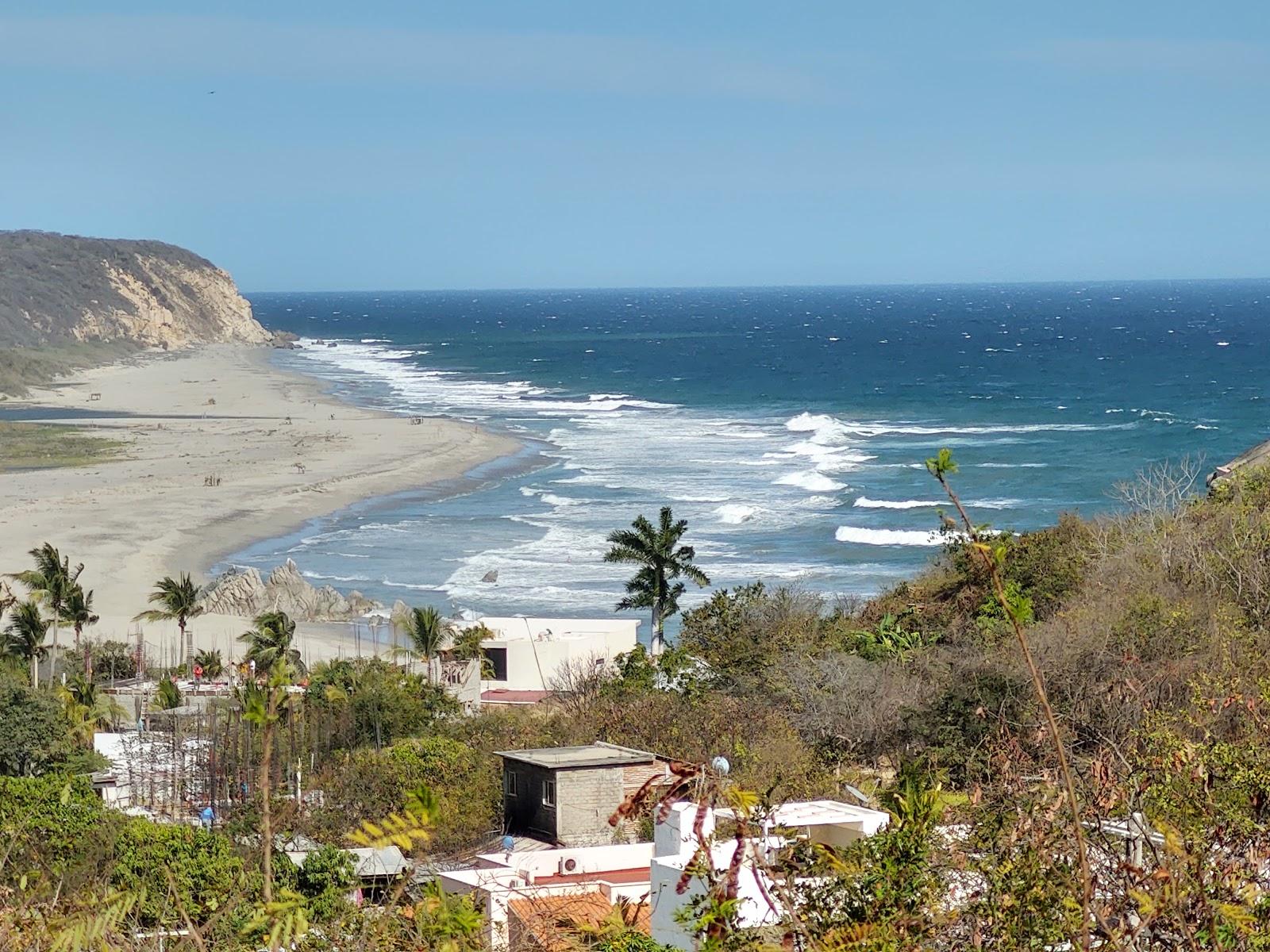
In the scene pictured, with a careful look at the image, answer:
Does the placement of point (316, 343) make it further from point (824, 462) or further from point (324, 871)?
point (324, 871)

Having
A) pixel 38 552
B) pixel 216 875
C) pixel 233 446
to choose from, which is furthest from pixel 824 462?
pixel 216 875

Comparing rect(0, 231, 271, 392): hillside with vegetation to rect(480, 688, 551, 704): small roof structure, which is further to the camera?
rect(0, 231, 271, 392): hillside with vegetation

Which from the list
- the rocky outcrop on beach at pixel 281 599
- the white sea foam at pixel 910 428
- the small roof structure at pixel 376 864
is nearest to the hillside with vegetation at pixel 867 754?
the small roof structure at pixel 376 864

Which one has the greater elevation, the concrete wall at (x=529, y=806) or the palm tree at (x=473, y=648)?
the concrete wall at (x=529, y=806)

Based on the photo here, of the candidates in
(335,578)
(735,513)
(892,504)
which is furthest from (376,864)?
(892,504)

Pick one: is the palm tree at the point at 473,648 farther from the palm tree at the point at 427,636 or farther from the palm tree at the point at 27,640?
the palm tree at the point at 27,640

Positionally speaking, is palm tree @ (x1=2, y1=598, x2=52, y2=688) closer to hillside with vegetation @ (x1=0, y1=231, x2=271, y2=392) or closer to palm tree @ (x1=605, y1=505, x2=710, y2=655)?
palm tree @ (x1=605, y1=505, x2=710, y2=655)

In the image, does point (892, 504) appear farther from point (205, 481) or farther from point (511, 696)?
point (511, 696)

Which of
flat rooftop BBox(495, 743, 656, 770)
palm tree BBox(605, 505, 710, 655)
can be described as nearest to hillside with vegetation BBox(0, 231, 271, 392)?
palm tree BBox(605, 505, 710, 655)
